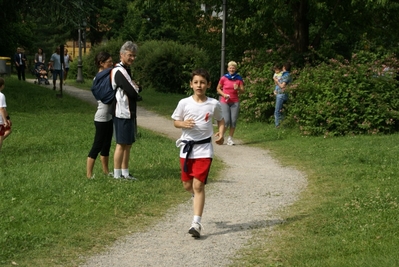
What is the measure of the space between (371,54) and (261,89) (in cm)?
320

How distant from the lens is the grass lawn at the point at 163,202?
716 centimetres

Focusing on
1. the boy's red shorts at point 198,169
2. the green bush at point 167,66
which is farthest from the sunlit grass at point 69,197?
the green bush at point 167,66

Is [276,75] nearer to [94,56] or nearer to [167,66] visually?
[167,66]

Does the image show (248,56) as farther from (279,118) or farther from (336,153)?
(336,153)

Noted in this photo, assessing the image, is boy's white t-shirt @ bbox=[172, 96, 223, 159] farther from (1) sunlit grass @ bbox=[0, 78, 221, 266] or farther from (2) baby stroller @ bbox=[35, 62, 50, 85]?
(2) baby stroller @ bbox=[35, 62, 50, 85]

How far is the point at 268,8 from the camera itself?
69.9 feet

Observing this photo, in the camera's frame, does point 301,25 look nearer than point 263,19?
No

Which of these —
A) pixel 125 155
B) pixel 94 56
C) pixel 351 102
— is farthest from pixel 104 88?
pixel 94 56

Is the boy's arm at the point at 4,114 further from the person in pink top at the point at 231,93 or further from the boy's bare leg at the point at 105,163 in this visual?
the person in pink top at the point at 231,93

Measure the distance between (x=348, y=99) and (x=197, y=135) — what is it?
1012 cm

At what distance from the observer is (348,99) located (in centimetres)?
1772

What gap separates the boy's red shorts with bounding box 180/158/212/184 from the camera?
8086 mm

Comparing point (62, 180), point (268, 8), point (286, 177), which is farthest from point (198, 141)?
point (268, 8)

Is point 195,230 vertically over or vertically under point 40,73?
over
